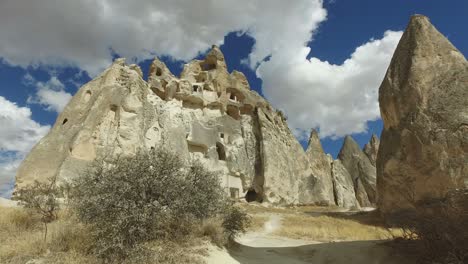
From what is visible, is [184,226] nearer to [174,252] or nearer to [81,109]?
[174,252]

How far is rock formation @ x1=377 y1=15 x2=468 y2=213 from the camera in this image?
5.01 metres

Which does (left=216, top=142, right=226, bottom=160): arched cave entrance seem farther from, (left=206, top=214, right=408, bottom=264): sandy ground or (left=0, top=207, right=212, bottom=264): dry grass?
(left=0, top=207, right=212, bottom=264): dry grass

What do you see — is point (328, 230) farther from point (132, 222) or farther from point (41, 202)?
point (41, 202)

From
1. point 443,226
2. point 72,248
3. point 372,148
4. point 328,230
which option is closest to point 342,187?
point 372,148

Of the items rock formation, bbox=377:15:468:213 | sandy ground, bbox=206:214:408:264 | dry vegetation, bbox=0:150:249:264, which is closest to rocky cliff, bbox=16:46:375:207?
sandy ground, bbox=206:214:408:264

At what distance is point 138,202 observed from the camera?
6.62 metres

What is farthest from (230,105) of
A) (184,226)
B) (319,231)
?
(184,226)

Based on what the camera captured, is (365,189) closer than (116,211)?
No

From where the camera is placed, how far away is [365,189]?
3547 centimetres

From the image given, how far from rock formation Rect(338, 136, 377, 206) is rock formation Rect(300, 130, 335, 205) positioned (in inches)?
215

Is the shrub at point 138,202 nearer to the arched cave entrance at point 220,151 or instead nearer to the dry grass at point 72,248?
the dry grass at point 72,248

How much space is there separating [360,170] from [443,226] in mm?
33267

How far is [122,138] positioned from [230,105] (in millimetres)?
11414

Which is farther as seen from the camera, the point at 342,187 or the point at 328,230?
the point at 342,187
